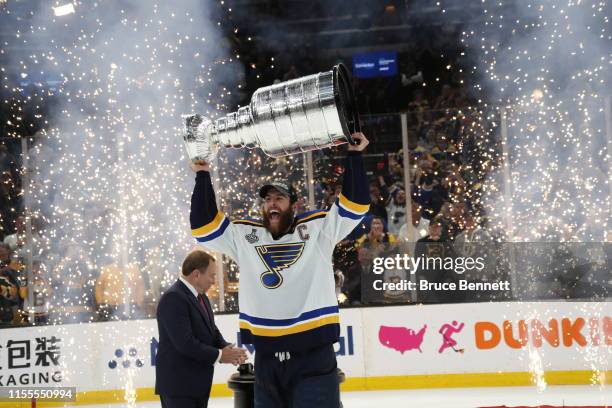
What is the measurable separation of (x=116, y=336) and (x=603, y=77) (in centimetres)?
600

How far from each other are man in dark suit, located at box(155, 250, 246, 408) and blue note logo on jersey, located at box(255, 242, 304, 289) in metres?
0.86

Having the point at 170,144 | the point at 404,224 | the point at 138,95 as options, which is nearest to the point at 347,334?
the point at 404,224

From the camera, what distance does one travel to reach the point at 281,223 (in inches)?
137

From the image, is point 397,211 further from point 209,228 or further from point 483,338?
point 209,228

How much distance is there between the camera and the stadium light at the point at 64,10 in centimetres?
775

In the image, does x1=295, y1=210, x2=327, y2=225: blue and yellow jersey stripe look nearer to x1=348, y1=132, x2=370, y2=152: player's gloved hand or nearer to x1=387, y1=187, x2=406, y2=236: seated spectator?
x1=348, y1=132, x2=370, y2=152: player's gloved hand

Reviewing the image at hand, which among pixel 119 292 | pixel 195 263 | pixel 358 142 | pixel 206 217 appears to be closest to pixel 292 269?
pixel 206 217

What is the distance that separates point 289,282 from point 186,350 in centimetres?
96

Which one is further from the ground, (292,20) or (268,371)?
(292,20)

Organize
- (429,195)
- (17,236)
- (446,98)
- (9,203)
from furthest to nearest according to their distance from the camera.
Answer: (446,98) < (429,195) < (9,203) < (17,236)

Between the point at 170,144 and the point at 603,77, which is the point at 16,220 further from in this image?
the point at 603,77

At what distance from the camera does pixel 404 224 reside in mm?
8211

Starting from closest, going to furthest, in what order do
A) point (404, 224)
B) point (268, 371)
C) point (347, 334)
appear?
point (268, 371) < point (347, 334) < point (404, 224)

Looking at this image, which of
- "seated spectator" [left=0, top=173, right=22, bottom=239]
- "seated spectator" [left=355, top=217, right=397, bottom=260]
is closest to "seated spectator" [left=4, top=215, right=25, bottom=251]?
"seated spectator" [left=0, top=173, right=22, bottom=239]
